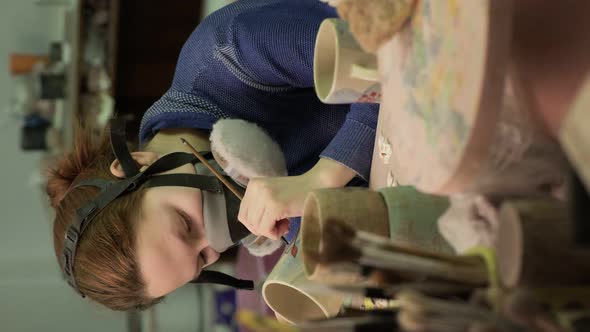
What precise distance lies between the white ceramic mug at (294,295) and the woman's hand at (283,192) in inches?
1.7

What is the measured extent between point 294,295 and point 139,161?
0.99ft

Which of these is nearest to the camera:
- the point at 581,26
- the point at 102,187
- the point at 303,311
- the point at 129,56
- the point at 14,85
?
the point at 581,26

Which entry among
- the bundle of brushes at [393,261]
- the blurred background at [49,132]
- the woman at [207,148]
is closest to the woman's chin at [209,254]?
the woman at [207,148]

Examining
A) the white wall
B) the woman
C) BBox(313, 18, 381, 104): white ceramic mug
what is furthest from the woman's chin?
the white wall

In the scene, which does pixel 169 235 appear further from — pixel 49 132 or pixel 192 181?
pixel 49 132

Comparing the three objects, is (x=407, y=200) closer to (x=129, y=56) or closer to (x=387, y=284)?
(x=387, y=284)

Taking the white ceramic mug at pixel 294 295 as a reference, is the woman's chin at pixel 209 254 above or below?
below

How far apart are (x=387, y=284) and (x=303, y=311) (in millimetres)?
381

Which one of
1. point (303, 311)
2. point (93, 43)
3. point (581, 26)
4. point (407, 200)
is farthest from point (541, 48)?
point (93, 43)

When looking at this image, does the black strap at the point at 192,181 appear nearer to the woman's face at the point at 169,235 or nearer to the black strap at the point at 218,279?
the woman's face at the point at 169,235

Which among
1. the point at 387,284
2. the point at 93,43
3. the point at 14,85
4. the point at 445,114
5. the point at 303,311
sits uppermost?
the point at 445,114

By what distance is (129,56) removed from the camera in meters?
2.10

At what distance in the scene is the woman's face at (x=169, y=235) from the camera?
77cm

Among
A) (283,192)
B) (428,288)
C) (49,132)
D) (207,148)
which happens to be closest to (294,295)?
(283,192)
